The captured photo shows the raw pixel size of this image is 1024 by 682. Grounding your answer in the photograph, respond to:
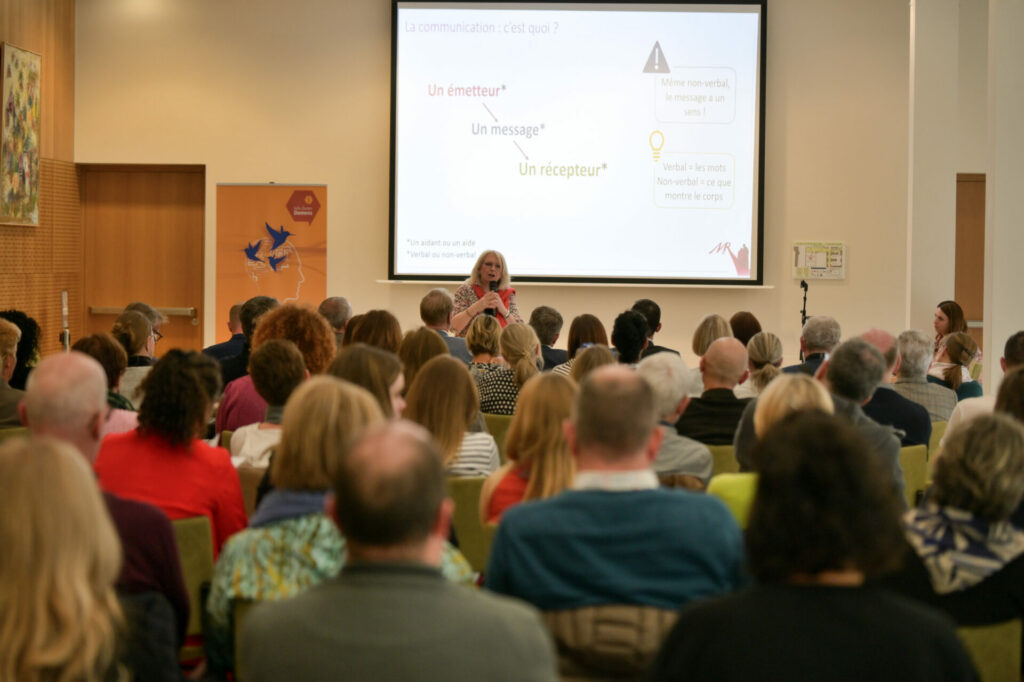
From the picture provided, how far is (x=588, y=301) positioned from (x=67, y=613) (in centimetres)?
808

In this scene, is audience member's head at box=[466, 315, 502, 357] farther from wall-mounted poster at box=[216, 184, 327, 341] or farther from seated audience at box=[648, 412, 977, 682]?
wall-mounted poster at box=[216, 184, 327, 341]

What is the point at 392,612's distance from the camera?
147cm

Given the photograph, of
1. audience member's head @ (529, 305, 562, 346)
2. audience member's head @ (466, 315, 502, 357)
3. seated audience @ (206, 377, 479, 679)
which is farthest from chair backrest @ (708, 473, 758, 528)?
audience member's head @ (529, 305, 562, 346)

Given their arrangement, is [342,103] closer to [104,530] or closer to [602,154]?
[602,154]

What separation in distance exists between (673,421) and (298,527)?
69.7 inches

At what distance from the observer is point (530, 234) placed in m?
9.37

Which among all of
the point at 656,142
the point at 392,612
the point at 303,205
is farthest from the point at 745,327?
the point at 392,612

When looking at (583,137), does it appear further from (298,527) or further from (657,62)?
(298,527)

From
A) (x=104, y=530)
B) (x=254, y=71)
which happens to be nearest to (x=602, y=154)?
(x=254, y=71)

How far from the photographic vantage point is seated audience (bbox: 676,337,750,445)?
407 centimetres

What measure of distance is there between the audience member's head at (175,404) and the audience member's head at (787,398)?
1590 millimetres

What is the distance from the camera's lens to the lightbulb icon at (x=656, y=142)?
30.4 feet

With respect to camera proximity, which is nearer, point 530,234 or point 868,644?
point 868,644

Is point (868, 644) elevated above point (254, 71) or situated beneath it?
situated beneath
